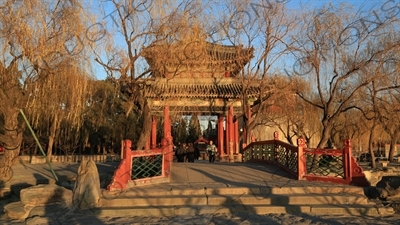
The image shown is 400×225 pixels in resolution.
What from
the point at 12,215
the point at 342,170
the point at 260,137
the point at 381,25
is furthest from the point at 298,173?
Result: the point at 260,137

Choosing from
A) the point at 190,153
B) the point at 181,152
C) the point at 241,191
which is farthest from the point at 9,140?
the point at 190,153

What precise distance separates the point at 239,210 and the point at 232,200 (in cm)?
34

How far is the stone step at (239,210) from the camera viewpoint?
6.34 meters

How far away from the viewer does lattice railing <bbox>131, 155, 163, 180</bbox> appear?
26.7 feet

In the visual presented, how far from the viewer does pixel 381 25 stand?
13.5 metres

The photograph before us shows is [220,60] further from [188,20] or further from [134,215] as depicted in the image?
[134,215]

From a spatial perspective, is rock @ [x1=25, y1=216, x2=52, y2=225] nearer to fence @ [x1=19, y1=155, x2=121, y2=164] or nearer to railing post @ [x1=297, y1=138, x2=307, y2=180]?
railing post @ [x1=297, y1=138, x2=307, y2=180]

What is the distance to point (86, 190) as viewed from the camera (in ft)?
21.6

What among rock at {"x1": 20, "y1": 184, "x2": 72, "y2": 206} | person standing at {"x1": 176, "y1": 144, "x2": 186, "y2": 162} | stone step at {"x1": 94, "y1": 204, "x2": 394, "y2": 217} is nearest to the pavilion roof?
person standing at {"x1": 176, "y1": 144, "x2": 186, "y2": 162}

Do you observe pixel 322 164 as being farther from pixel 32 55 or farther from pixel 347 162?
pixel 32 55

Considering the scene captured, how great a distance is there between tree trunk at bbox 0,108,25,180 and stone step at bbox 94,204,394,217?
187 inches

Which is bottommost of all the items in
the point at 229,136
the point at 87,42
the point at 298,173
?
the point at 298,173

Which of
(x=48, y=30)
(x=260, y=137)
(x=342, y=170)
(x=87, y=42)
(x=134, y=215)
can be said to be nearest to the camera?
(x=134, y=215)

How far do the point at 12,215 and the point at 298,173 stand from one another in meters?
6.01
